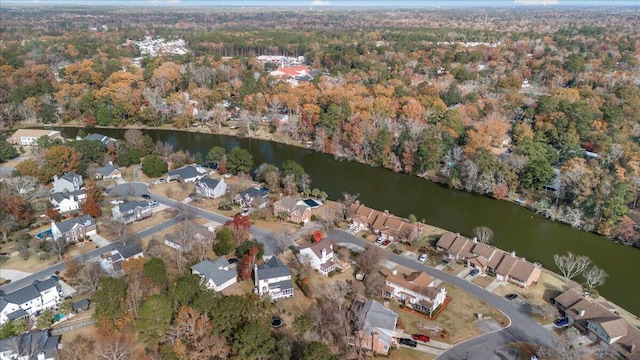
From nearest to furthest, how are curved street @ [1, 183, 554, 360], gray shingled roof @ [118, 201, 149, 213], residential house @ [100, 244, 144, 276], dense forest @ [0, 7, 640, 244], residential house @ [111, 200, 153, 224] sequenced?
curved street @ [1, 183, 554, 360] → residential house @ [100, 244, 144, 276] → residential house @ [111, 200, 153, 224] → gray shingled roof @ [118, 201, 149, 213] → dense forest @ [0, 7, 640, 244]

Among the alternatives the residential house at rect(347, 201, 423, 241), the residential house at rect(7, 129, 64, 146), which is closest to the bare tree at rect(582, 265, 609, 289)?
the residential house at rect(347, 201, 423, 241)

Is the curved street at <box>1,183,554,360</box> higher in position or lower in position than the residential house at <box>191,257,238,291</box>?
lower

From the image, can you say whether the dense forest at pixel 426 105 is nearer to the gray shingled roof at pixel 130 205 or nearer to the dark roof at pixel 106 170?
the dark roof at pixel 106 170

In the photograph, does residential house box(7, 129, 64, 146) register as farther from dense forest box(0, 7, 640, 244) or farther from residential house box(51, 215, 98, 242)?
residential house box(51, 215, 98, 242)

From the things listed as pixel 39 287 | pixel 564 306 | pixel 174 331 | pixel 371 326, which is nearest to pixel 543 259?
pixel 564 306

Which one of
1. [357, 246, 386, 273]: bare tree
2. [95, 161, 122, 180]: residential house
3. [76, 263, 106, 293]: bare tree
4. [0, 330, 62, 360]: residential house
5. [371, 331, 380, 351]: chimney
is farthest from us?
[95, 161, 122, 180]: residential house

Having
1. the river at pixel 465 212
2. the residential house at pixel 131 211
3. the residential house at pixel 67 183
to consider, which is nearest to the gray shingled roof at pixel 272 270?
the residential house at pixel 131 211

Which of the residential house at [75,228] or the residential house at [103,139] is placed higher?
the residential house at [103,139]
